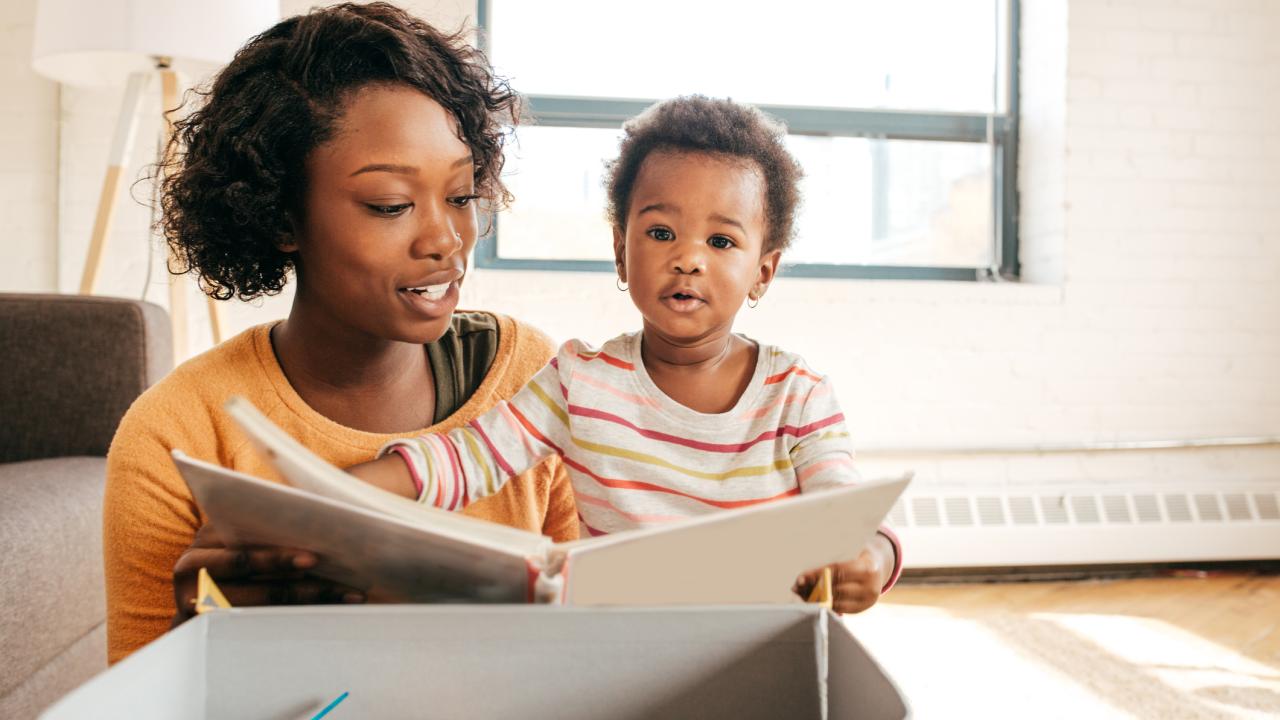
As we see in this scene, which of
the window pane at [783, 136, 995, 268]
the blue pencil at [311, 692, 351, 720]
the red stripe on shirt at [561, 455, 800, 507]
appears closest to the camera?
the blue pencil at [311, 692, 351, 720]

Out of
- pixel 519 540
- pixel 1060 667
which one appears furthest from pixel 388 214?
pixel 1060 667

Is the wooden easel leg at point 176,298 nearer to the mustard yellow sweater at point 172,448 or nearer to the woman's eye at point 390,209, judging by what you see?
the mustard yellow sweater at point 172,448

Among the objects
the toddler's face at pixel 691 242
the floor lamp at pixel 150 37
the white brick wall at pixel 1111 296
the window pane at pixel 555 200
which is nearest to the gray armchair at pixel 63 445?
the floor lamp at pixel 150 37

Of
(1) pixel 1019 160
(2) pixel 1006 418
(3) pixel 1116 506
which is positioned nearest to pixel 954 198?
(1) pixel 1019 160

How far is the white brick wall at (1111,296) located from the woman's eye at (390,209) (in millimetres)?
2012

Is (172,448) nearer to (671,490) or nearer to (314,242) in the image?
(314,242)

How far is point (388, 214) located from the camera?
921 mm

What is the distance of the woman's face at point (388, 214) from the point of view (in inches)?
35.9

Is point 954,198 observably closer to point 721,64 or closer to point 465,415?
point 721,64

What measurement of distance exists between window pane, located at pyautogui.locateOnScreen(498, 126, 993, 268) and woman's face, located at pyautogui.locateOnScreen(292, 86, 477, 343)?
78.5 inches

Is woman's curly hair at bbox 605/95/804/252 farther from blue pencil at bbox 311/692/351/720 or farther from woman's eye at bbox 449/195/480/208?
blue pencil at bbox 311/692/351/720

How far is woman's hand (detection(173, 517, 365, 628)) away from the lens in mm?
649

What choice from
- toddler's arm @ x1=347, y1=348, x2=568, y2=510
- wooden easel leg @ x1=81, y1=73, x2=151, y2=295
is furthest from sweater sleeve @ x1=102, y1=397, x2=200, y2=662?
wooden easel leg @ x1=81, y1=73, x2=151, y2=295

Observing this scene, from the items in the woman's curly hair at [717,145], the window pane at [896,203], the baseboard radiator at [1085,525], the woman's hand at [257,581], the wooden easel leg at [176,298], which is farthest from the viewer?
the window pane at [896,203]
